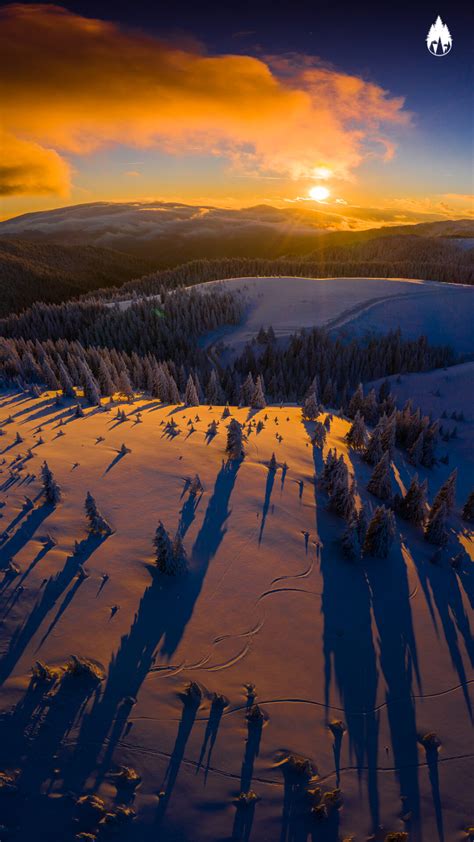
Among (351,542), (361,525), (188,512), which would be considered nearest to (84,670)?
(188,512)

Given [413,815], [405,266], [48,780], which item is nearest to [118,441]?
[48,780]

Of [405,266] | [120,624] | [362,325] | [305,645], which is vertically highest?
[405,266]

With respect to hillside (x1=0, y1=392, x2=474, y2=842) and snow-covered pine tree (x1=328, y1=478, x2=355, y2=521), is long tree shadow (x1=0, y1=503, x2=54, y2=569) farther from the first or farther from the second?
snow-covered pine tree (x1=328, y1=478, x2=355, y2=521)

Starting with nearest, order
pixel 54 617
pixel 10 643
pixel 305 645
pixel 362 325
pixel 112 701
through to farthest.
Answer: pixel 112 701, pixel 10 643, pixel 54 617, pixel 305 645, pixel 362 325

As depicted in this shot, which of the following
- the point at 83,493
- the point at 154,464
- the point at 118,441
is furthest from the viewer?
the point at 118,441

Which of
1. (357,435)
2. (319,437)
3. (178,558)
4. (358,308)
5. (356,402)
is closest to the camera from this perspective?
(178,558)

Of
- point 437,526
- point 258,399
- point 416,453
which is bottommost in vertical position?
point 437,526

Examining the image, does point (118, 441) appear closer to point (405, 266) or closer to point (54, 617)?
point (54, 617)

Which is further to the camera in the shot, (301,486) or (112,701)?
(301,486)

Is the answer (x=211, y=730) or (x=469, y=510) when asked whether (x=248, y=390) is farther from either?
(x=211, y=730)
